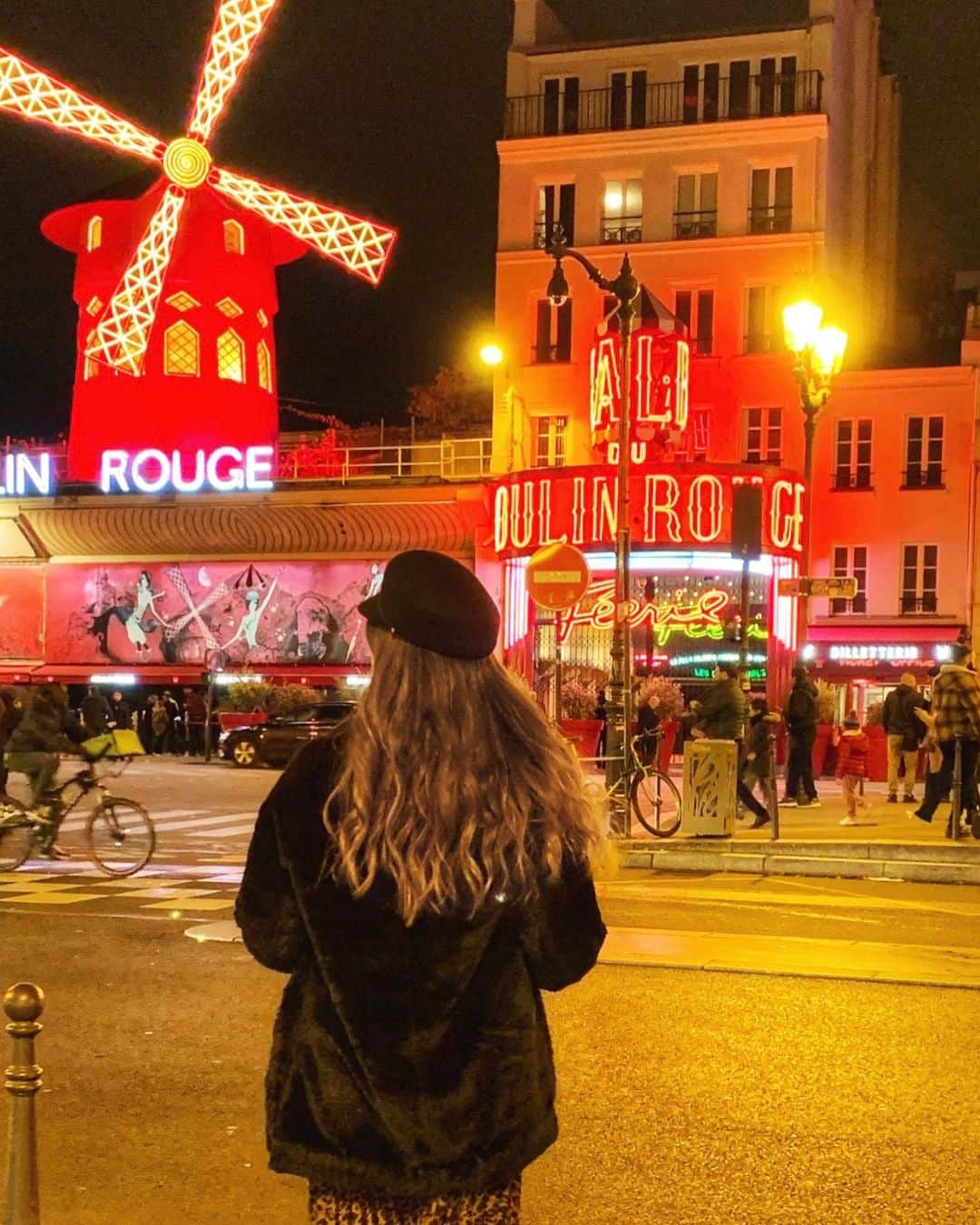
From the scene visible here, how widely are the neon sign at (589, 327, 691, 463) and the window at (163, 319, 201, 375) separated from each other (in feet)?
34.0

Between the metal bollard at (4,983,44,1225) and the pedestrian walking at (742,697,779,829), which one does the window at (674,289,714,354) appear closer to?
the pedestrian walking at (742,697,779,829)

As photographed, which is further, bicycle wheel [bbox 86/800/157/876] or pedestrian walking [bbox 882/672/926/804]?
pedestrian walking [bbox 882/672/926/804]

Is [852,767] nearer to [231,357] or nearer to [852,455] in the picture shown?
[852,455]

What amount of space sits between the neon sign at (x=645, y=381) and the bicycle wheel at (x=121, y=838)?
17.5m

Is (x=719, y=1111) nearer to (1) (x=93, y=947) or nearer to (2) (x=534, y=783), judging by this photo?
(2) (x=534, y=783)

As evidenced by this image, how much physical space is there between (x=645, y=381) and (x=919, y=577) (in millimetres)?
8630

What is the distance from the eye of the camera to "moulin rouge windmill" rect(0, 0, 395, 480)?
33969 millimetres

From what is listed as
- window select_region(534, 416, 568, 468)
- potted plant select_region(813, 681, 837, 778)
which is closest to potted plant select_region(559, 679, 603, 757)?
potted plant select_region(813, 681, 837, 778)

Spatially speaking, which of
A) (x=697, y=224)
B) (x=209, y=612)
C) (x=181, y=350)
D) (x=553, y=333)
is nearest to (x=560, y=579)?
(x=553, y=333)

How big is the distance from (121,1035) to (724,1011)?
264 cm

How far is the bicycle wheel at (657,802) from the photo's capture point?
14.8 meters

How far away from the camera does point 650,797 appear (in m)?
15.1

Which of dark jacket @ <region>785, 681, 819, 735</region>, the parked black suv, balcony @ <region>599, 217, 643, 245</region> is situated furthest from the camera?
balcony @ <region>599, 217, 643, 245</region>

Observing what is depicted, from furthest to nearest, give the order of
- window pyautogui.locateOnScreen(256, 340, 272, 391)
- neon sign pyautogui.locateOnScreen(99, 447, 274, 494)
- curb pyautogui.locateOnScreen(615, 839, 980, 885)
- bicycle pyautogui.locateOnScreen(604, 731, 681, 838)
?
1. window pyautogui.locateOnScreen(256, 340, 272, 391)
2. neon sign pyautogui.locateOnScreen(99, 447, 274, 494)
3. bicycle pyautogui.locateOnScreen(604, 731, 681, 838)
4. curb pyautogui.locateOnScreen(615, 839, 980, 885)
